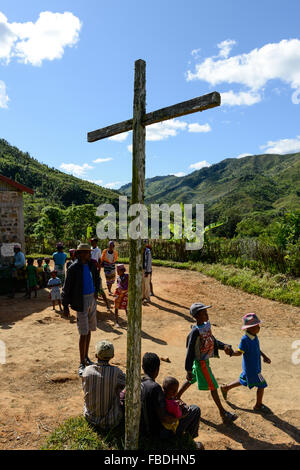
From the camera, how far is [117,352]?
569 centimetres

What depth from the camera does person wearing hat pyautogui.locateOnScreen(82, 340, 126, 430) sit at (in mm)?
3352

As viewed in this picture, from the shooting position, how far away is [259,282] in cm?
1121

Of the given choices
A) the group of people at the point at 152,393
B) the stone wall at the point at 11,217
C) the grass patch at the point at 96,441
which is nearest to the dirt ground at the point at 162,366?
the grass patch at the point at 96,441

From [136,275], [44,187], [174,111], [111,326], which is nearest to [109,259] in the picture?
[111,326]

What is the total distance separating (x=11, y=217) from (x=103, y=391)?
30.7 ft

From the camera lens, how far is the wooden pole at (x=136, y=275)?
2.84 m

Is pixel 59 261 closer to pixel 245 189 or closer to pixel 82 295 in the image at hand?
pixel 82 295

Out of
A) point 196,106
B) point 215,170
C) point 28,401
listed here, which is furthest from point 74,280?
point 215,170

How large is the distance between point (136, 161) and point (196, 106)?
0.65 meters

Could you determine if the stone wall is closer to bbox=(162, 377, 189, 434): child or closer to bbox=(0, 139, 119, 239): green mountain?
bbox=(162, 377, 189, 434): child

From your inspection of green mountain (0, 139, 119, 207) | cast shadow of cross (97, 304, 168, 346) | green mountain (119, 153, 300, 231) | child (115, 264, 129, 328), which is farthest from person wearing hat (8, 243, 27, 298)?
green mountain (0, 139, 119, 207)

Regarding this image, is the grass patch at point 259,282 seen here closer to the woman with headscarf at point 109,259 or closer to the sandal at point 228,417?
the woman with headscarf at point 109,259

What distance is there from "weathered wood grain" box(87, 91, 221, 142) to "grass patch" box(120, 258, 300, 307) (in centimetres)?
832
